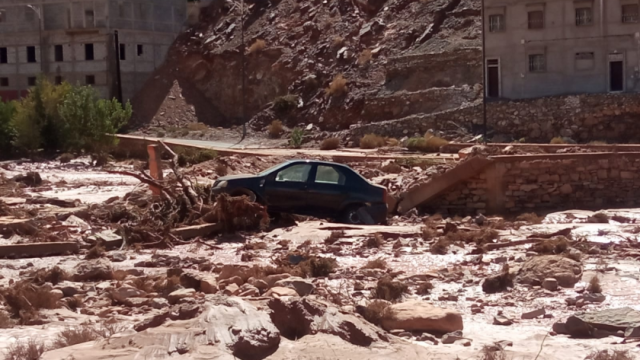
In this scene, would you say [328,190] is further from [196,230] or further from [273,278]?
[273,278]

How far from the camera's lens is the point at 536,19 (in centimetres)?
4847

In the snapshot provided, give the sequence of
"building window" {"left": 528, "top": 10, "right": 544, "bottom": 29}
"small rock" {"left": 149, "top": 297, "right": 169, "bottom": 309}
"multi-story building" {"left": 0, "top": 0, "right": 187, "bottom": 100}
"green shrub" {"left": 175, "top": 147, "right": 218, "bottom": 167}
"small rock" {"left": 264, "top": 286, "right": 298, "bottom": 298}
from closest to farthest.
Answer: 1. "small rock" {"left": 264, "top": 286, "right": 298, "bottom": 298}
2. "small rock" {"left": 149, "top": 297, "right": 169, "bottom": 309}
3. "green shrub" {"left": 175, "top": 147, "right": 218, "bottom": 167}
4. "building window" {"left": 528, "top": 10, "right": 544, "bottom": 29}
5. "multi-story building" {"left": 0, "top": 0, "right": 187, "bottom": 100}

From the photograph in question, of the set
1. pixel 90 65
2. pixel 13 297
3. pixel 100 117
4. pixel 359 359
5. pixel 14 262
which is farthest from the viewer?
pixel 90 65

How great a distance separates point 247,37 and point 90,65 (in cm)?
1019

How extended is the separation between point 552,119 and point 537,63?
3.45 metres

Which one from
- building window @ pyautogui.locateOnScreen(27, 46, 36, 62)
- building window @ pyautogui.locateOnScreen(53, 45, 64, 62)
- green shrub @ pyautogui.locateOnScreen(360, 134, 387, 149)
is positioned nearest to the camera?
green shrub @ pyautogui.locateOnScreen(360, 134, 387, 149)

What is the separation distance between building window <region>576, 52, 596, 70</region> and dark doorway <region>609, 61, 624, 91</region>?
856 millimetres

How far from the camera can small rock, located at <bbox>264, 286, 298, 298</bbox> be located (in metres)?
10.9

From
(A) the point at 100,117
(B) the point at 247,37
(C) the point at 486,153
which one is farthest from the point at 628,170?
(B) the point at 247,37

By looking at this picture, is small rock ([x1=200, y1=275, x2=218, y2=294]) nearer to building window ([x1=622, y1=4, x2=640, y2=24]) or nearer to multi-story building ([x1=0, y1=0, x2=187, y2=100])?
building window ([x1=622, y1=4, x2=640, y2=24])

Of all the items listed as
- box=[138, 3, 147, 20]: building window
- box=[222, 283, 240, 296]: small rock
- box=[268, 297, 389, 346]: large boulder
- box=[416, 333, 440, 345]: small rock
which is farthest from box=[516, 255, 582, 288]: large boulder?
box=[138, 3, 147, 20]: building window

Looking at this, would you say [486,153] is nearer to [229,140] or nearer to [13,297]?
[13,297]

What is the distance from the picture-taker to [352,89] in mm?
56906

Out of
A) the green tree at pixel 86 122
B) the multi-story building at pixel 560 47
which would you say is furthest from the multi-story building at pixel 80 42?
the multi-story building at pixel 560 47
